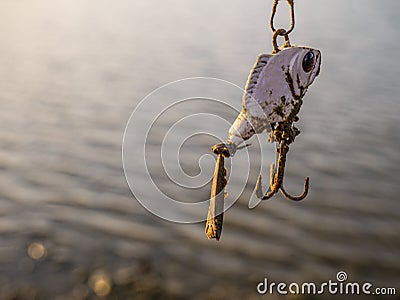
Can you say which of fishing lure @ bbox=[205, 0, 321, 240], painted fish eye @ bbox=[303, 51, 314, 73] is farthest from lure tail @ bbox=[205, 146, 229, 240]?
painted fish eye @ bbox=[303, 51, 314, 73]

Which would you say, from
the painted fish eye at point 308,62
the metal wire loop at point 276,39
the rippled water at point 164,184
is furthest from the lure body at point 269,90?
the rippled water at point 164,184

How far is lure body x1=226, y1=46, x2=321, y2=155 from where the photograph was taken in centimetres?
290

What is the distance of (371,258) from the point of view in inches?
319

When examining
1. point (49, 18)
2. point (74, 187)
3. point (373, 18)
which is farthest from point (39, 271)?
point (373, 18)

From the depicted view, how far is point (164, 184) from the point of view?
9.86 meters

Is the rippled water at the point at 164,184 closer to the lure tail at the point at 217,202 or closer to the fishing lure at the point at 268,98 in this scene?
the lure tail at the point at 217,202

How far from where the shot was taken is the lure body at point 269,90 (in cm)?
290

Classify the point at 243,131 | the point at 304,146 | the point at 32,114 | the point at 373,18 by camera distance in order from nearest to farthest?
1. the point at 243,131
2. the point at 304,146
3. the point at 32,114
4. the point at 373,18

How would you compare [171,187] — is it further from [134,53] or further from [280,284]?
[134,53]

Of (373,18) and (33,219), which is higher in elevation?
(373,18)

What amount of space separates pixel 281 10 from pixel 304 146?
→ 17.5 metres

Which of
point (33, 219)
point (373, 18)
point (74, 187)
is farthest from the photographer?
point (373, 18)

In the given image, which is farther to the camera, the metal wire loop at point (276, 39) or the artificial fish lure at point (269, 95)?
the metal wire loop at point (276, 39)

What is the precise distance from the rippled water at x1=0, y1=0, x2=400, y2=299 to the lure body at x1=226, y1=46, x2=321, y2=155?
5.01 metres
